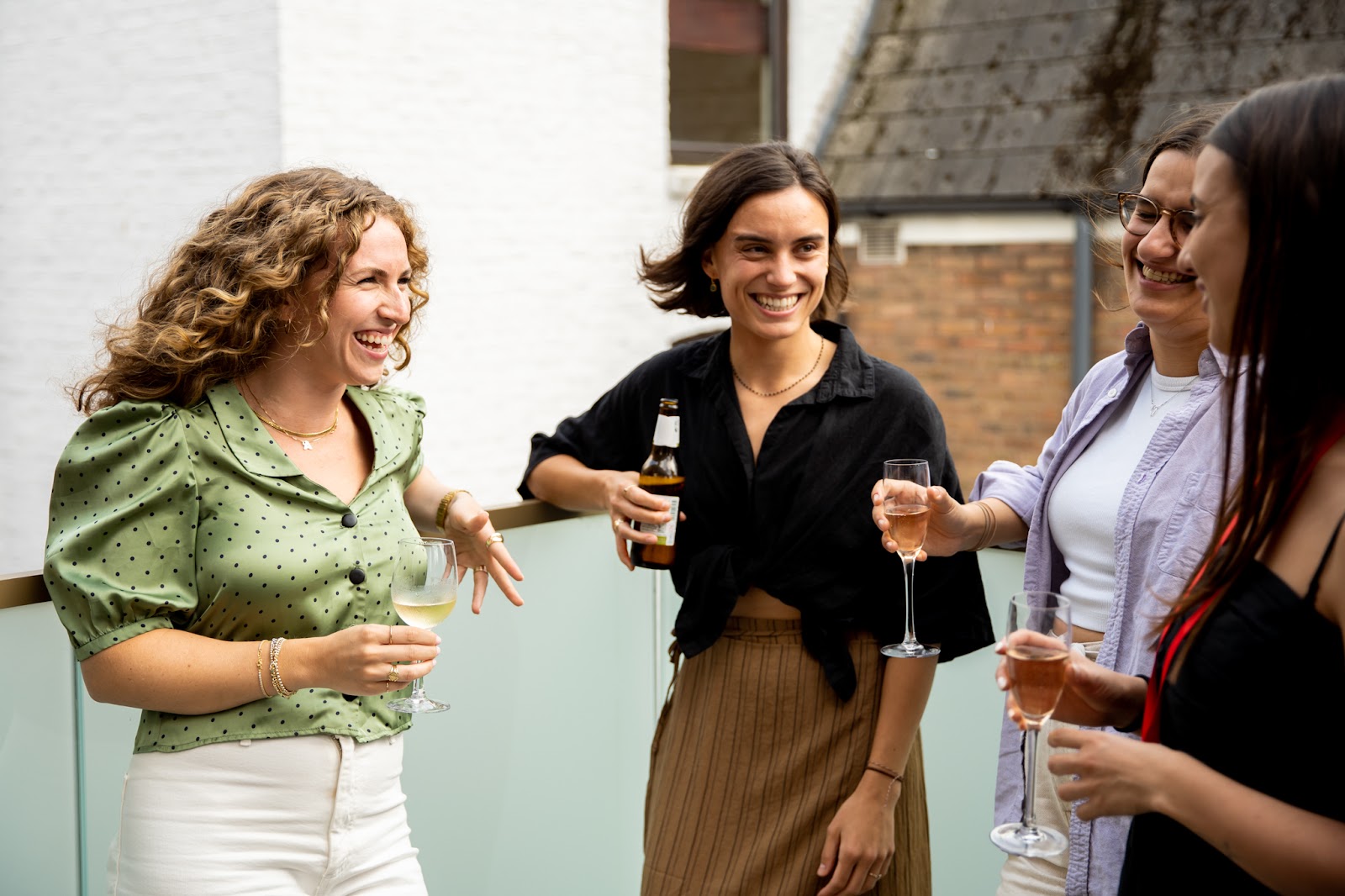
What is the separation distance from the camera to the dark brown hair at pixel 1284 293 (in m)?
1.58

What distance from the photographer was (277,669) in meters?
2.32

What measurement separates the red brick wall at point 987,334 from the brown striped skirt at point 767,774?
7.05m

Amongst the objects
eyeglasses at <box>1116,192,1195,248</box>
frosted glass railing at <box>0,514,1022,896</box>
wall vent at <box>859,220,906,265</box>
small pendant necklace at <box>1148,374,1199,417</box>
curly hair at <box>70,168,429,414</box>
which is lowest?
frosted glass railing at <box>0,514,1022,896</box>

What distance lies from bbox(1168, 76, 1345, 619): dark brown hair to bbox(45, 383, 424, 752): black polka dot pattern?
4.93 feet

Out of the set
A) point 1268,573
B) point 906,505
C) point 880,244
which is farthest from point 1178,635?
point 880,244

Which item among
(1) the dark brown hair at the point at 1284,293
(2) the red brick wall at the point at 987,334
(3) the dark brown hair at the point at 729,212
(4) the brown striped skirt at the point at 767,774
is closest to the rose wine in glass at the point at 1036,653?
(1) the dark brown hair at the point at 1284,293

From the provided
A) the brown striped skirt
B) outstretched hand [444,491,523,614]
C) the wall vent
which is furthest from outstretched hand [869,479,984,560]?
the wall vent

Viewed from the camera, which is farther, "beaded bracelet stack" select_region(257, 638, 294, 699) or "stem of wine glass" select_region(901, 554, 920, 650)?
"stem of wine glass" select_region(901, 554, 920, 650)

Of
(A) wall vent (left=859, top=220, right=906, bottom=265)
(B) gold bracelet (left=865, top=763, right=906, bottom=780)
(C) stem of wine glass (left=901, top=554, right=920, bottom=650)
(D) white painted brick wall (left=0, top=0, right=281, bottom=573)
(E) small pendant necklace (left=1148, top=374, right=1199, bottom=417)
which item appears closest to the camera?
(E) small pendant necklace (left=1148, top=374, right=1199, bottom=417)

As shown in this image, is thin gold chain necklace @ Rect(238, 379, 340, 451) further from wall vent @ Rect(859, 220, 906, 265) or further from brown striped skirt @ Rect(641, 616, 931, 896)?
wall vent @ Rect(859, 220, 906, 265)

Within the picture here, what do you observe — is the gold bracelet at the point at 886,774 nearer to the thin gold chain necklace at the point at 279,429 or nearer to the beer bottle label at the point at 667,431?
the beer bottle label at the point at 667,431

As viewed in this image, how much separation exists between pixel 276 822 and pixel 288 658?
1.06 feet

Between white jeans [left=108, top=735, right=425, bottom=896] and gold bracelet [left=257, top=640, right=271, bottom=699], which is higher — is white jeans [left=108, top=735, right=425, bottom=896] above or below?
below

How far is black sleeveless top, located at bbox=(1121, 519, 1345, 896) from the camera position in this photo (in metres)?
1.60
